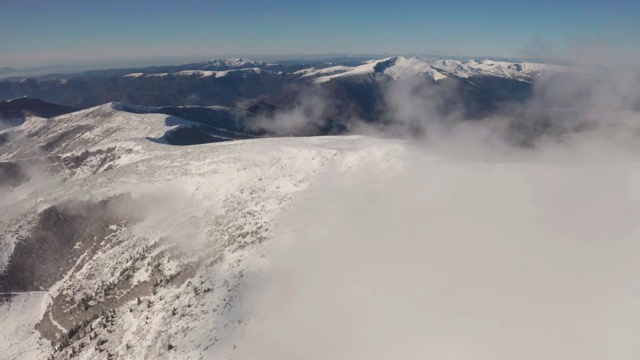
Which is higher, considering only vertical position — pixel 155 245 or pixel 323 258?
pixel 323 258

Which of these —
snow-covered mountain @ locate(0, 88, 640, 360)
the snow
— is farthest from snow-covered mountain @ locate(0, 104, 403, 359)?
snow-covered mountain @ locate(0, 88, 640, 360)

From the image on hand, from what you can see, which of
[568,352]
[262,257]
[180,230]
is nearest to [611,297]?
[568,352]

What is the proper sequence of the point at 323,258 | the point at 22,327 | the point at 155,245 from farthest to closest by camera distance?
the point at 155,245 < the point at 22,327 < the point at 323,258

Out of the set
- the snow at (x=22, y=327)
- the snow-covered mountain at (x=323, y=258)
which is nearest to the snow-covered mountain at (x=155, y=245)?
the snow at (x=22, y=327)

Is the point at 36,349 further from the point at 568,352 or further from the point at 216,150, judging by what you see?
the point at 568,352

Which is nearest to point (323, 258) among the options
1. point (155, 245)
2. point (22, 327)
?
point (155, 245)

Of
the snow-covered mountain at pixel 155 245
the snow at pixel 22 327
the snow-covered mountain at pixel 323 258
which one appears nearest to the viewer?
the snow-covered mountain at pixel 323 258

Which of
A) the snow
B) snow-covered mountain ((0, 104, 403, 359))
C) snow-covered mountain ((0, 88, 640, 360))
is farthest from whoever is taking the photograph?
the snow

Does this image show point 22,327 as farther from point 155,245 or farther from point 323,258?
point 323,258

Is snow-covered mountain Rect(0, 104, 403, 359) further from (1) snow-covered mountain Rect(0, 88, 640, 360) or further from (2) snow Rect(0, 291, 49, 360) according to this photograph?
(1) snow-covered mountain Rect(0, 88, 640, 360)

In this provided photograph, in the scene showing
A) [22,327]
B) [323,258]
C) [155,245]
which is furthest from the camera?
[155,245]

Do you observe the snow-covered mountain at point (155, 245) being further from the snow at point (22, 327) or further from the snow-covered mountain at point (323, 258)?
the snow-covered mountain at point (323, 258)

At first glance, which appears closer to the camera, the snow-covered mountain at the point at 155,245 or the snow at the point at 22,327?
the snow-covered mountain at the point at 155,245
